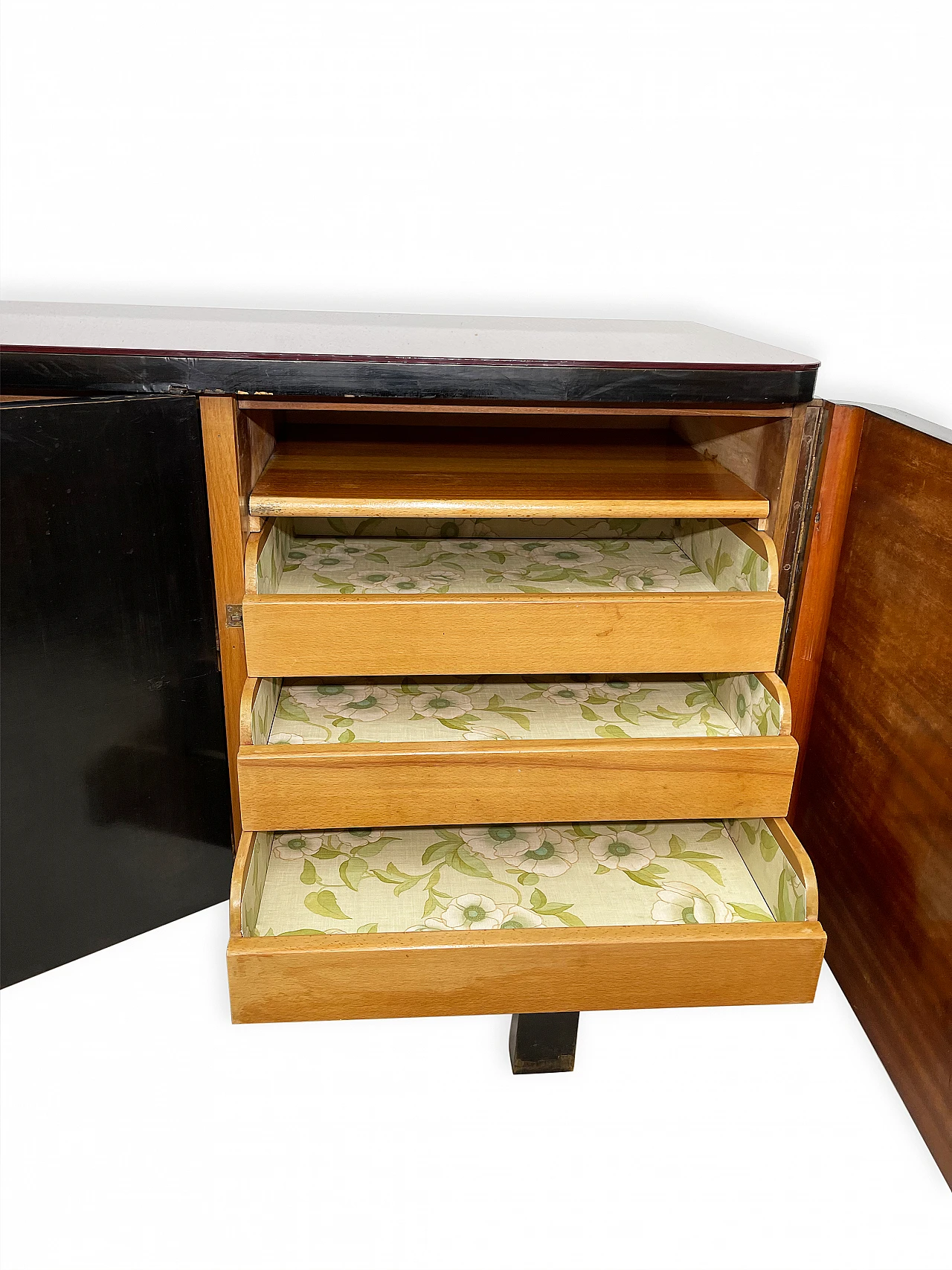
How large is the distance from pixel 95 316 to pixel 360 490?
465 millimetres

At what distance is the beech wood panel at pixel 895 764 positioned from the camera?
106cm

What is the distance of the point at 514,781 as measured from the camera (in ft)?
3.75

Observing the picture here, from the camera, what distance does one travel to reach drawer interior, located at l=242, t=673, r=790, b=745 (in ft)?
3.98

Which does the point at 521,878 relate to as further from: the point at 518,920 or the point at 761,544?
the point at 761,544

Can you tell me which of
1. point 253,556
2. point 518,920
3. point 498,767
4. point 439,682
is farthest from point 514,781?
point 253,556

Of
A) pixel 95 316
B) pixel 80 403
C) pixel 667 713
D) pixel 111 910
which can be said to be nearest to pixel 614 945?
pixel 667 713

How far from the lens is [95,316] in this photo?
131 cm

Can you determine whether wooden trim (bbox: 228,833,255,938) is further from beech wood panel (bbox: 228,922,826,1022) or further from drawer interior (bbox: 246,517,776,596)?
drawer interior (bbox: 246,517,776,596)

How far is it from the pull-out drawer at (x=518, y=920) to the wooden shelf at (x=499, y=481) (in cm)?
39

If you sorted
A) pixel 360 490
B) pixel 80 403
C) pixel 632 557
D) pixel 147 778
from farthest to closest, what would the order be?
pixel 632 557
pixel 147 778
pixel 360 490
pixel 80 403

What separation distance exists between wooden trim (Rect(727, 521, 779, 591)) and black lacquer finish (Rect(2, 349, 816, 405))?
0.65ft

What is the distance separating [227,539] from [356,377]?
9.9 inches

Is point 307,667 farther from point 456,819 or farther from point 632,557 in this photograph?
point 632,557

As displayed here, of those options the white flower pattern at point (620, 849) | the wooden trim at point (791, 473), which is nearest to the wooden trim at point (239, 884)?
the white flower pattern at point (620, 849)
